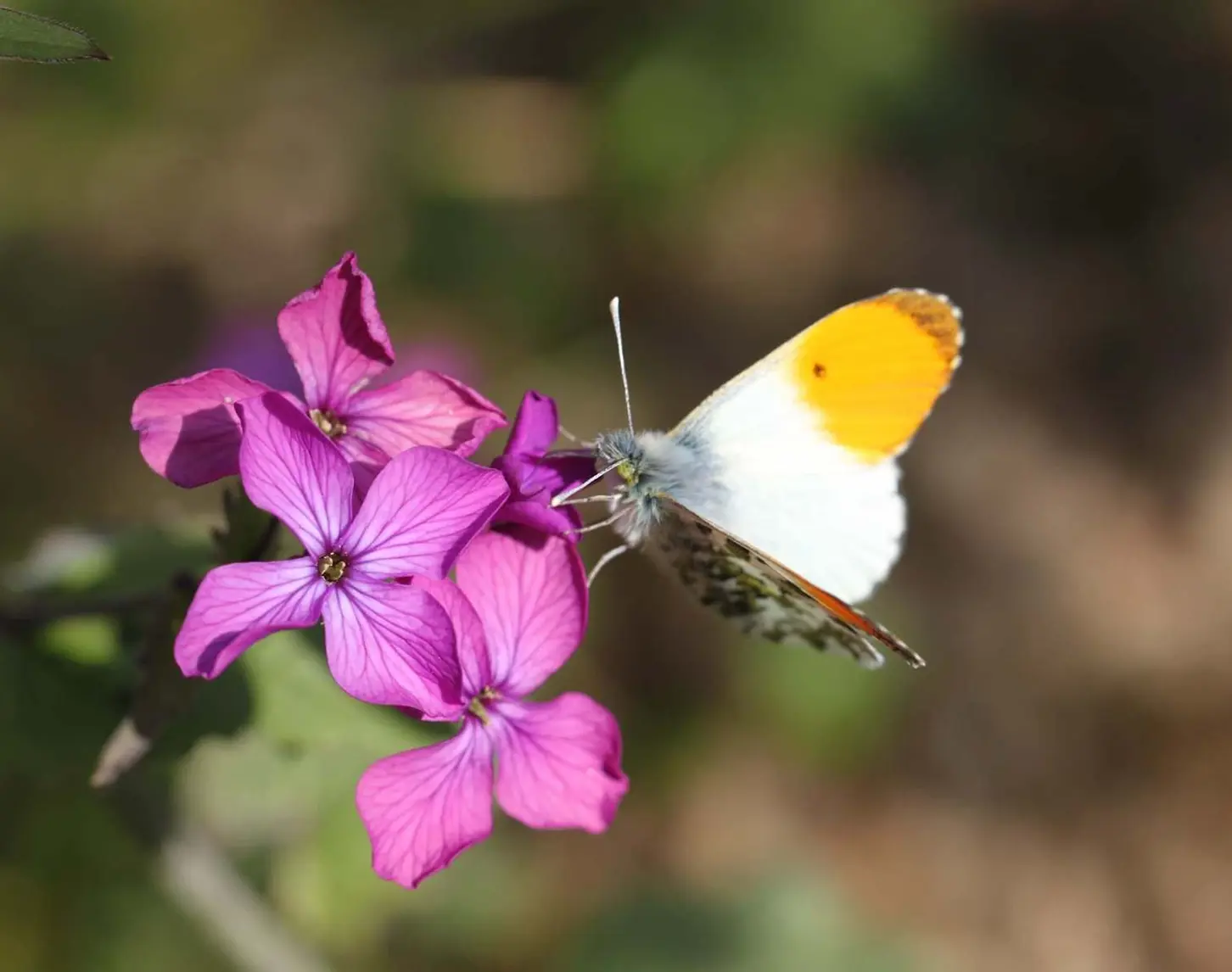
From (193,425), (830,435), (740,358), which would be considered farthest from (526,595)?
(740,358)

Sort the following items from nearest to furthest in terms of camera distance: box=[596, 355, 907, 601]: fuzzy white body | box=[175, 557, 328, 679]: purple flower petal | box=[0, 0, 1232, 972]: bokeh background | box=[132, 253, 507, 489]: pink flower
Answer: box=[175, 557, 328, 679]: purple flower petal → box=[132, 253, 507, 489]: pink flower → box=[596, 355, 907, 601]: fuzzy white body → box=[0, 0, 1232, 972]: bokeh background

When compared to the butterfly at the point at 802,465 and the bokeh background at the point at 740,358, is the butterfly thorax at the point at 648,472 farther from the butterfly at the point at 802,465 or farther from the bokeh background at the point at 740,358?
the bokeh background at the point at 740,358

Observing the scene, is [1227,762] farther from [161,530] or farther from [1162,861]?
[161,530]

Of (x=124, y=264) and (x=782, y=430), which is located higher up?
(x=782, y=430)

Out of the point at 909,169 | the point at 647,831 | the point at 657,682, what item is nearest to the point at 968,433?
the point at 909,169

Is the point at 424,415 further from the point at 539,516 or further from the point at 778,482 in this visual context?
the point at 778,482

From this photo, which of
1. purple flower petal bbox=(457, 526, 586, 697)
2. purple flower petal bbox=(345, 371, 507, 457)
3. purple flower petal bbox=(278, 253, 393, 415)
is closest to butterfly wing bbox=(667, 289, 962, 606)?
purple flower petal bbox=(457, 526, 586, 697)

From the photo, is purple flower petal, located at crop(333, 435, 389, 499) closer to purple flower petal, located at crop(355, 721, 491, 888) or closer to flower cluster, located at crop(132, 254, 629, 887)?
flower cluster, located at crop(132, 254, 629, 887)
